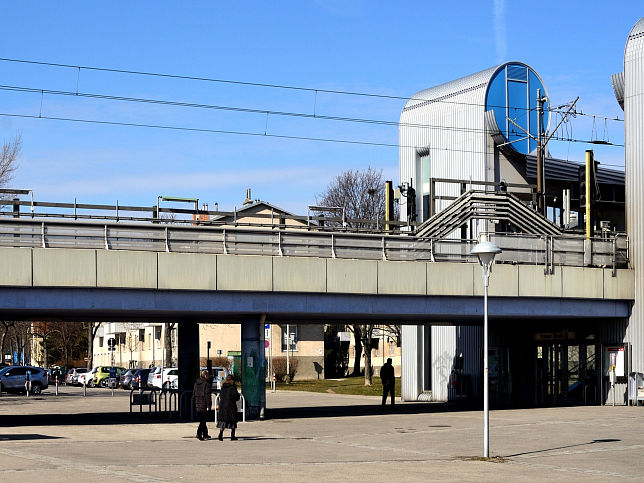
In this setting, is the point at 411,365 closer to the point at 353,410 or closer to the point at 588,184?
the point at 353,410

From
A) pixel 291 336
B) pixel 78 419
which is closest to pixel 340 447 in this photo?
pixel 78 419

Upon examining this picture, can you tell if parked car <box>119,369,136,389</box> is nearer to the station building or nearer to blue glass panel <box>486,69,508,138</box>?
the station building

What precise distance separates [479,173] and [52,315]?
1876 centimetres

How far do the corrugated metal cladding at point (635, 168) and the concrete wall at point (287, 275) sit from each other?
0.63 metres

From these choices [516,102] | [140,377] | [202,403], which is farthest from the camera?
[140,377]

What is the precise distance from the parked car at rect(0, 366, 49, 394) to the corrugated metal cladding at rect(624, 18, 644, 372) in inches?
1377

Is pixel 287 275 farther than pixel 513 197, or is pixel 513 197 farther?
pixel 513 197

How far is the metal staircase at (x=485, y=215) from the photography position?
A: 36.4m

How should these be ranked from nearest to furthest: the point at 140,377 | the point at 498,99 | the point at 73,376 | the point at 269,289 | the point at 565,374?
the point at 269,289, the point at 565,374, the point at 498,99, the point at 140,377, the point at 73,376

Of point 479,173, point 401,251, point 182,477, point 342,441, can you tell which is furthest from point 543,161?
point 182,477

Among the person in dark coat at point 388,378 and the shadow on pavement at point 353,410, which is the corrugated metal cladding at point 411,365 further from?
the person in dark coat at point 388,378

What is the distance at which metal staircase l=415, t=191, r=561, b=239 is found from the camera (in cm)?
3644

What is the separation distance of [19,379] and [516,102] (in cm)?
3168

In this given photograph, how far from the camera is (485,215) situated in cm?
3744
